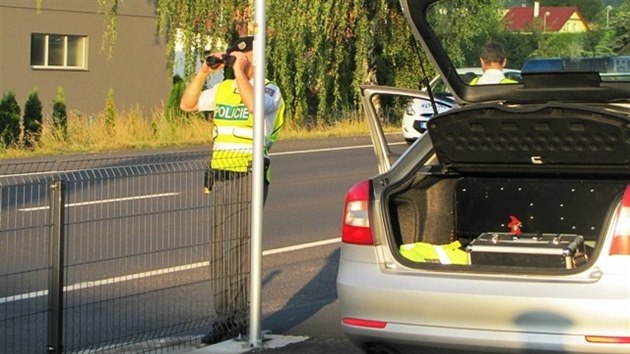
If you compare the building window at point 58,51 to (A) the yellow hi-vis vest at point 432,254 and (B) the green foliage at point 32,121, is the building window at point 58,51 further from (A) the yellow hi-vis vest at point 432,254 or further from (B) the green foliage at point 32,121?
(A) the yellow hi-vis vest at point 432,254

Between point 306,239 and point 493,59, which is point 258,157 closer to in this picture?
point 493,59

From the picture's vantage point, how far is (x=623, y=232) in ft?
17.5

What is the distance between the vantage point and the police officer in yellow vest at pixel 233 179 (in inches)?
290

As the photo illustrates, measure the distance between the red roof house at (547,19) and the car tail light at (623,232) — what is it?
1520 mm

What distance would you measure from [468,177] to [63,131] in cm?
1878

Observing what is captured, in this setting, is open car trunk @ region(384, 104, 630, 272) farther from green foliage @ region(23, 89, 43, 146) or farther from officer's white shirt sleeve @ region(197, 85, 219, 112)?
green foliage @ region(23, 89, 43, 146)

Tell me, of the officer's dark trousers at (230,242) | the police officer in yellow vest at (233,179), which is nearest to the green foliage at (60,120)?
the police officer in yellow vest at (233,179)

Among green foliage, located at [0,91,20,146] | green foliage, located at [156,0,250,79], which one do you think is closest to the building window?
green foliage, located at [156,0,250,79]

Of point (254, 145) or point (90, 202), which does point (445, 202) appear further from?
point (90, 202)

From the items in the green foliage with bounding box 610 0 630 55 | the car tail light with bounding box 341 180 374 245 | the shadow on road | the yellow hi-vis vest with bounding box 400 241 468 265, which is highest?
the green foliage with bounding box 610 0 630 55

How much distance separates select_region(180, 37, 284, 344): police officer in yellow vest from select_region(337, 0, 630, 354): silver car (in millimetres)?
1102

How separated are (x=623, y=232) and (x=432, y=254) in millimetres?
1116

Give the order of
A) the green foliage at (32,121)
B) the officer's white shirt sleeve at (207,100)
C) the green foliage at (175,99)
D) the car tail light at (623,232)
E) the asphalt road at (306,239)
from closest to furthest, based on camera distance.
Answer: the car tail light at (623,232) → the officer's white shirt sleeve at (207,100) → the asphalt road at (306,239) → the green foliage at (32,121) → the green foliage at (175,99)

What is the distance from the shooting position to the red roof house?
6742 millimetres
